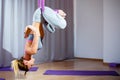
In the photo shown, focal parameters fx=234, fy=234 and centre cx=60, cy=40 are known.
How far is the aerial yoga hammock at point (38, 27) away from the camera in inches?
61.2

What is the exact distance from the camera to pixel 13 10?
4.77 m

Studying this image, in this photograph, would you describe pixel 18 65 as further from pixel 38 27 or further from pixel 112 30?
pixel 112 30

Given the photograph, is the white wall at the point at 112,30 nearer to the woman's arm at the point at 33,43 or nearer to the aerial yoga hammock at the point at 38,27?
the aerial yoga hammock at the point at 38,27

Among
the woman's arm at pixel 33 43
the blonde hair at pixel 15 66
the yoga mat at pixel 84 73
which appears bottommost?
the yoga mat at pixel 84 73

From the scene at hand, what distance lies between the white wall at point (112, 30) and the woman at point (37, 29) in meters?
3.74

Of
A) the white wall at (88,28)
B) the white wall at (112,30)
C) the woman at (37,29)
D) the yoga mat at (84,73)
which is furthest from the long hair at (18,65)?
the white wall at (88,28)

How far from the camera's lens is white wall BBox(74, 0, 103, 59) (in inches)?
233

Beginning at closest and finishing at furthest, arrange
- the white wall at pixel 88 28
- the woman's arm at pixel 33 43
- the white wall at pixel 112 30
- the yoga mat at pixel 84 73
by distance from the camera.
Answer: the woman's arm at pixel 33 43 < the yoga mat at pixel 84 73 < the white wall at pixel 112 30 < the white wall at pixel 88 28

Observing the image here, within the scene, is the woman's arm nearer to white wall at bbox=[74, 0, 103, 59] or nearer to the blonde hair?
the blonde hair

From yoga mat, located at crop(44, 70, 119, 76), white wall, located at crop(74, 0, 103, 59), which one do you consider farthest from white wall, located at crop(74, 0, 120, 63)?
yoga mat, located at crop(44, 70, 119, 76)

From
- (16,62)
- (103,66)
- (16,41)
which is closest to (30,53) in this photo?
(16,62)

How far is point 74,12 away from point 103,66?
1.91 metres

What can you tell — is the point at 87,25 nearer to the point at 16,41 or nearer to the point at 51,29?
the point at 16,41

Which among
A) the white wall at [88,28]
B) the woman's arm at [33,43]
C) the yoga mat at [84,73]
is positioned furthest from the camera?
the white wall at [88,28]
